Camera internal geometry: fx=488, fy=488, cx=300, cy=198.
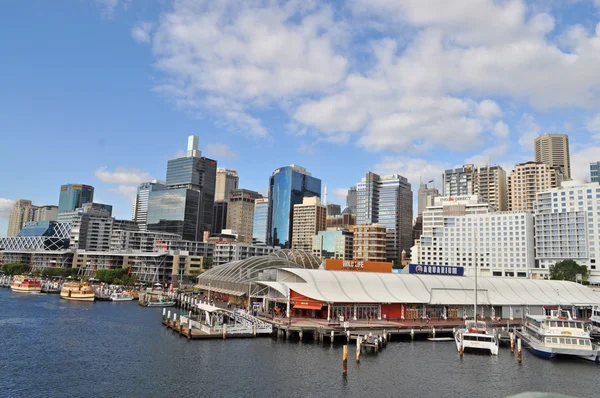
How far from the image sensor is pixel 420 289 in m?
88.3

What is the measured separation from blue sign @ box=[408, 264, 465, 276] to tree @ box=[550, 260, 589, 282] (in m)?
68.9

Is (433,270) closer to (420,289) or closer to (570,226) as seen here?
(420,289)

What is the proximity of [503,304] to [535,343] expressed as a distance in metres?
28.4

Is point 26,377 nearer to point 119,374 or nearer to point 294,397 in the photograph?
point 119,374

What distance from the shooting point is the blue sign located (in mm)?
99625

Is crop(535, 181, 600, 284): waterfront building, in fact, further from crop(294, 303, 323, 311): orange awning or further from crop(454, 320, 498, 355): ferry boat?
crop(294, 303, 323, 311): orange awning

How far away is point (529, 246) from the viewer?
633ft

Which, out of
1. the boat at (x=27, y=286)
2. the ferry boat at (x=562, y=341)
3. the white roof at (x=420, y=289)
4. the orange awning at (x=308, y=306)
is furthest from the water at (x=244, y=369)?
the boat at (x=27, y=286)

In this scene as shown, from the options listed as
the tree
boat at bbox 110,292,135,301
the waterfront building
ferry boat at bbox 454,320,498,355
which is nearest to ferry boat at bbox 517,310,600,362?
ferry boat at bbox 454,320,498,355

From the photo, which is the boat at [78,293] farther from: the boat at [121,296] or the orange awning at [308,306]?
the orange awning at [308,306]

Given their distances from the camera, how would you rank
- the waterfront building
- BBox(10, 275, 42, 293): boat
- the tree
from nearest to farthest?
BBox(10, 275, 42, 293): boat → the tree → the waterfront building

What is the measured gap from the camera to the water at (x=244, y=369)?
144ft

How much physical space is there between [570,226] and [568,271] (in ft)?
97.6

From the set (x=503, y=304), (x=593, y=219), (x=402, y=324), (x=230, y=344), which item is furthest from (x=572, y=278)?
(x=230, y=344)
